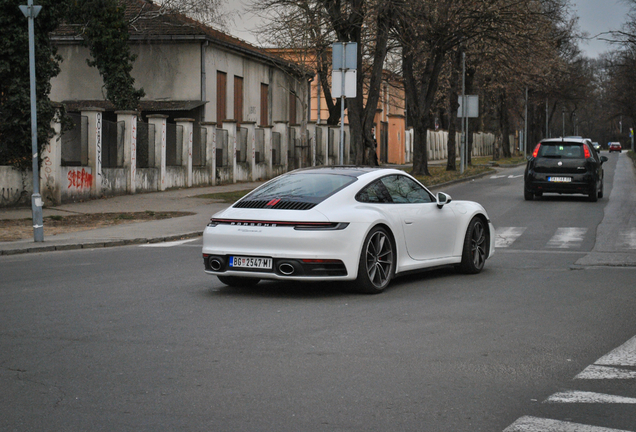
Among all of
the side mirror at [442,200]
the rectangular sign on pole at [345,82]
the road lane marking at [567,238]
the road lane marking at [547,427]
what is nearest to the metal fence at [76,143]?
the rectangular sign on pole at [345,82]

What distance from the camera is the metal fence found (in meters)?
23.8

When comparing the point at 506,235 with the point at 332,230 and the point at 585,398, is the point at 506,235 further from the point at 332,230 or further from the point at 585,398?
the point at 585,398

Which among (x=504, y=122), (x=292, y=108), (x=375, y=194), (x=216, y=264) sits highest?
(x=504, y=122)

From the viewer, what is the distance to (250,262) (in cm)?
945

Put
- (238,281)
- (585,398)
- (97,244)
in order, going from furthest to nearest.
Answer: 1. (97,244)
2. (238,281)
3. (585,398)

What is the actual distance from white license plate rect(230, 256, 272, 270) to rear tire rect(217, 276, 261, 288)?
69cm

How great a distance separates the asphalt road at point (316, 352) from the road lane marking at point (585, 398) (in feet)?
0.06

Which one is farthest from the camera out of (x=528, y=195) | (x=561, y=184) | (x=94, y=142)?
(x=528, y=195)

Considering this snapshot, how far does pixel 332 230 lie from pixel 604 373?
3.66m

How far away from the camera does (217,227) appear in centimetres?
970

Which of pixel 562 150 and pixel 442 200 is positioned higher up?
pixel 562 150

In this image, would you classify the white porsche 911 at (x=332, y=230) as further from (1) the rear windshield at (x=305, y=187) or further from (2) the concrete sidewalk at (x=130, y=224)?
(2) the concrete sidewalk at (x=130, y=224)

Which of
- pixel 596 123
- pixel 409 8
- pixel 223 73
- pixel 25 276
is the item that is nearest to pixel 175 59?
pixel 223 73

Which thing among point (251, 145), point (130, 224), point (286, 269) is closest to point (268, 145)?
point (251, 145)
